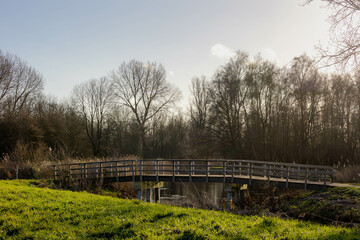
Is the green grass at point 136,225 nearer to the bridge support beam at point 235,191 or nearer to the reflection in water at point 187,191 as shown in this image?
the bridge support beam at point 235,191

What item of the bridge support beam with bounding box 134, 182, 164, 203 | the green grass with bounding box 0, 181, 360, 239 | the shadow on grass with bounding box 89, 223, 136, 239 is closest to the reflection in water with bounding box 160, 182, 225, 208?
the bridge support beam with bounding box 134, 182, 164, 203

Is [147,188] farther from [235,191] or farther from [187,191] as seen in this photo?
[235,191]

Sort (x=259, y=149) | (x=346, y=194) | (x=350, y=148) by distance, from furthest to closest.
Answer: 1. (x=259, y=149)
2. (x=350, y=148)
3. (x=346, y=194)

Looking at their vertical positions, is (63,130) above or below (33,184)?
above

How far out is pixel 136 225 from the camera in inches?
302

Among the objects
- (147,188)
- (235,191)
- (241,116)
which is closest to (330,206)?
(235,191)

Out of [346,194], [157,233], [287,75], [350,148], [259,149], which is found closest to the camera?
[157,233]

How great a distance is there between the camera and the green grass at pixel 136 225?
681 centimetres

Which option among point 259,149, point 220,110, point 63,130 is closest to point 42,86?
point 63,130

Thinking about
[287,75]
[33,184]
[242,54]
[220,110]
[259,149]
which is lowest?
[33,184]

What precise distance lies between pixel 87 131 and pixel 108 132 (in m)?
3.48

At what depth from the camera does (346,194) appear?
46.9ft

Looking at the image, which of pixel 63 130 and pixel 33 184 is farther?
pixel 63 130

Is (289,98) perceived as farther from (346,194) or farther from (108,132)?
(108,132)
